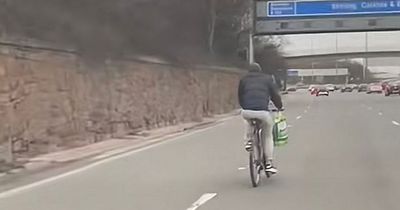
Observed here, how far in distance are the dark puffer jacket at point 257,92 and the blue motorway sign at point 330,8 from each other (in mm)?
48557

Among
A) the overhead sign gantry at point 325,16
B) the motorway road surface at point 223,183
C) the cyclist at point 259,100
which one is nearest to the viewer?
the motorway road surface at point 223,183

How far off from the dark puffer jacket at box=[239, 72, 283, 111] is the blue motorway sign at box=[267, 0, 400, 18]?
1912 inches

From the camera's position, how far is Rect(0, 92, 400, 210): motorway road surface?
9781 mm

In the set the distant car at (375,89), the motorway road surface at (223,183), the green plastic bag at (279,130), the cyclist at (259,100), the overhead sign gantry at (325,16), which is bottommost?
the distant car at (375,89)

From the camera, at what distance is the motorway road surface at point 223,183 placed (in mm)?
9781

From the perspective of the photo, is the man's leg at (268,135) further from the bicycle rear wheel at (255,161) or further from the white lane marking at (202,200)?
the white lane marking at (202,200)

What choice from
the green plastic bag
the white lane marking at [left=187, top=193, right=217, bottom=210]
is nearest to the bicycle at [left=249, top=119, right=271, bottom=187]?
the green plastic bag

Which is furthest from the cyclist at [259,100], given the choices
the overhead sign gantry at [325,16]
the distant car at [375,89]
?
the distant car at [375,89]

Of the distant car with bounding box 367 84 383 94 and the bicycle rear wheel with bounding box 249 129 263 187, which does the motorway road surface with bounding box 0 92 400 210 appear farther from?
the distant car with bounding box 367 84 383 94

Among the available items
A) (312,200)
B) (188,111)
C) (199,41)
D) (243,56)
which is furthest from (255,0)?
(312,200)

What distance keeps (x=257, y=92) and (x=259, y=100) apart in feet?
0.40

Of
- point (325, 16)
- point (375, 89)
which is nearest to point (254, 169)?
point (325, 16)

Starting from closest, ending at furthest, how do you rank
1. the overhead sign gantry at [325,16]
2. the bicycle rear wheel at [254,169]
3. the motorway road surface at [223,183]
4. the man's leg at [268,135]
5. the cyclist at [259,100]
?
1. the motorway road surface at [223,183]
2. the bicycle rear wheel at [254,169]
3. the cyclist at [259,100]
4. the man's leg at [268,135]
5. the overhead sign gantry at [325,16]

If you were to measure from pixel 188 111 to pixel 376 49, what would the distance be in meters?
76.1
